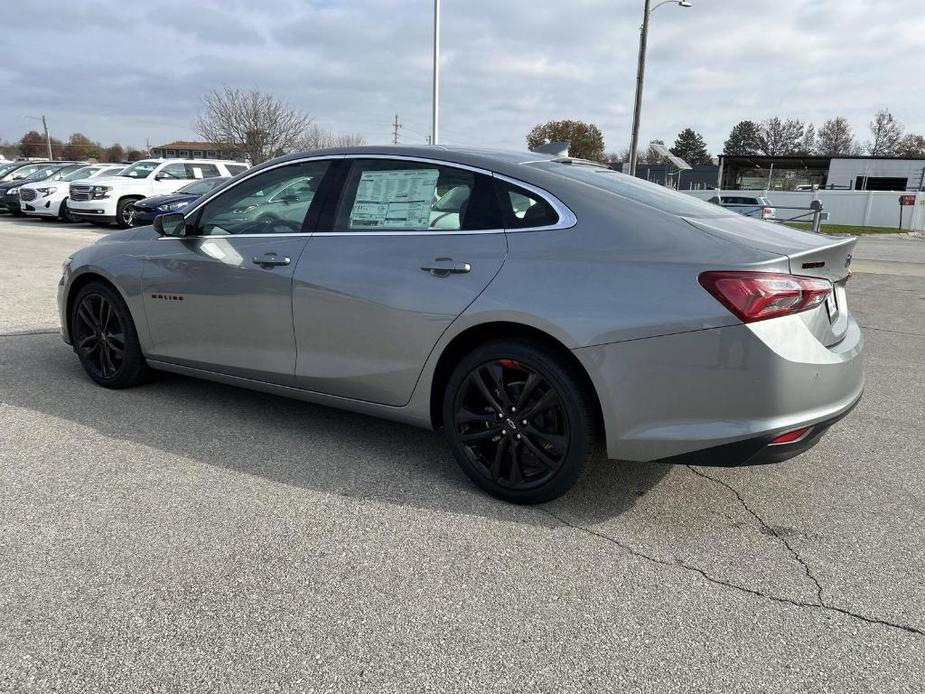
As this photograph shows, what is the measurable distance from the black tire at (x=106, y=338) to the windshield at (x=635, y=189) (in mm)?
2923

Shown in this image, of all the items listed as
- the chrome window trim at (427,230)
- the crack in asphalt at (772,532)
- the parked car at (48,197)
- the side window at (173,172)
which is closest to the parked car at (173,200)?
the side window at (173,172)

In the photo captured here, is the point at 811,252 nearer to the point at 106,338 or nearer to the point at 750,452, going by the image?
the point at 750,452

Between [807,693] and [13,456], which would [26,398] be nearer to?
[13,456]

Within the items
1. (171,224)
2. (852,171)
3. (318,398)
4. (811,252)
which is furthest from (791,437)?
(852,171)

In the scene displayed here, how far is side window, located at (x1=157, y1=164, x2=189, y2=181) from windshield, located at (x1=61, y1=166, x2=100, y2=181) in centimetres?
435

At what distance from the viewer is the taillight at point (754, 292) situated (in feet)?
9.05

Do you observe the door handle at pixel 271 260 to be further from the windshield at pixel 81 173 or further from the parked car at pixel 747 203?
the parked car at pixel 747 203

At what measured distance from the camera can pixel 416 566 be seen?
9.21 feet

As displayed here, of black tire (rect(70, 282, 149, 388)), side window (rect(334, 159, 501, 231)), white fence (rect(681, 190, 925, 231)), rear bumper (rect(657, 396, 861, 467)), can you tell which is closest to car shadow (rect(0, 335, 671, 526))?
black tire (rect(70, 282, 149, 388))

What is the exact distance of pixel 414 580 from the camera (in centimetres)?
271

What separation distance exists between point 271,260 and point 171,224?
932 millimetres

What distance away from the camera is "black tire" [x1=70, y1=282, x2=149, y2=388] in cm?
475

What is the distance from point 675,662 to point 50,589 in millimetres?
2163

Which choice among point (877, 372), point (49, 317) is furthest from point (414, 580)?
point (49, 317)
